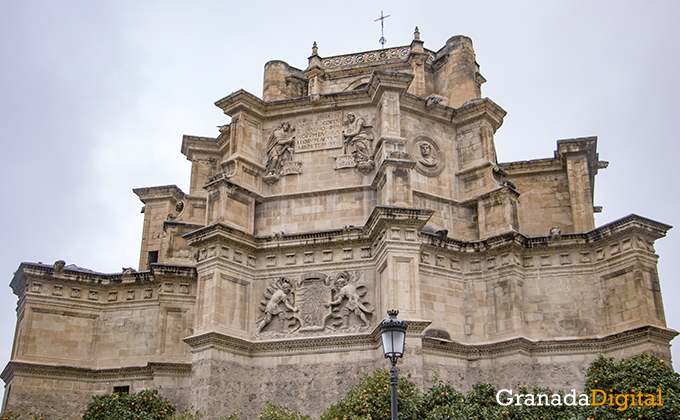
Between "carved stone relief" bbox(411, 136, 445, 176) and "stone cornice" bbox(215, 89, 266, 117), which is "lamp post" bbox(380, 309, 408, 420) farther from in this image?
"stone cornice" bbox(215, 89, 266, 117)

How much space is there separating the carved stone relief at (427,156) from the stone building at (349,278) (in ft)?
0.20

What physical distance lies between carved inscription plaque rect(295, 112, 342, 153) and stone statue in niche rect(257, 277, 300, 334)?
4846mm

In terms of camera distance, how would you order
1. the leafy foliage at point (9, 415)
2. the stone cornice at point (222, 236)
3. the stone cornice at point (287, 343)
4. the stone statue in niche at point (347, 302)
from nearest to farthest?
1. the leafy foliage at point (9, 415)
2. the stone cornice at point (287, 343)
3. the stone statue in niche at point (347, 302)
4. the stone cornice at point (222, 236)

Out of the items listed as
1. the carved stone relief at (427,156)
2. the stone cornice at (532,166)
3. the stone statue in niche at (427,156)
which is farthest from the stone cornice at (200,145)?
the stone cornice at (532,166)

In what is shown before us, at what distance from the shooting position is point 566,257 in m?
22.1

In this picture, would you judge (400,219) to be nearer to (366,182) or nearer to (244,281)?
(366,182)

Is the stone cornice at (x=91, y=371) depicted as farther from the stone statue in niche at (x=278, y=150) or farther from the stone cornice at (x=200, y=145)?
the stone cornice at (x=200, y=145)


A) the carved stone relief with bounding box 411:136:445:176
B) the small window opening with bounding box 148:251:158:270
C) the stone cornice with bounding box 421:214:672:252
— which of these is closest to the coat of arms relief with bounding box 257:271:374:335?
the stone cornice with bounding box 421:214:672:252

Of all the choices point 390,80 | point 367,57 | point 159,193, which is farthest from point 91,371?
point 367,57

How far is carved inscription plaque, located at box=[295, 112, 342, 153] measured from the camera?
2398 cm

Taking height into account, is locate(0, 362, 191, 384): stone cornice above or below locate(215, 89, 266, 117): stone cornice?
below

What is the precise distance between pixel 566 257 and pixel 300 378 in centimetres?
896

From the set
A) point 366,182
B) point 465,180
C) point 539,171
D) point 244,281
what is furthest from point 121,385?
point 539,171

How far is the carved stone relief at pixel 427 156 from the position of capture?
23.9 metres
